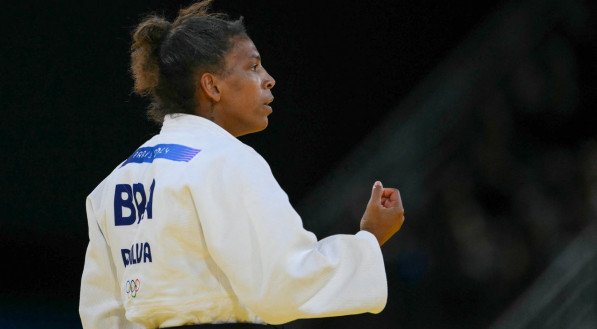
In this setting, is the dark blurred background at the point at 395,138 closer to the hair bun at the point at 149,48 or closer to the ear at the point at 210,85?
the hair bun at the point at 149,48

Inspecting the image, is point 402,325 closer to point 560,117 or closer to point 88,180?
point 560,117

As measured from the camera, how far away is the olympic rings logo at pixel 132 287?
69.1 inches

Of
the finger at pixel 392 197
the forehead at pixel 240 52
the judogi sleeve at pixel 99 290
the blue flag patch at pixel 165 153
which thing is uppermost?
the forehead at pixel 240 52

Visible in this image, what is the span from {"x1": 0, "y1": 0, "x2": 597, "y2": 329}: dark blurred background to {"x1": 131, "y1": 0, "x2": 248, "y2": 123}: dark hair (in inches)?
56.5

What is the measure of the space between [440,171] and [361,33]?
0.65 meters

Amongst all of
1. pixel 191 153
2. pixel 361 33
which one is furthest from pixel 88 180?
pixel 191 153

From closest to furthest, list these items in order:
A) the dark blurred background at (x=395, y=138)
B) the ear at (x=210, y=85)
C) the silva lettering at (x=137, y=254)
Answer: the silva lettering at (x=137, y=254), the ear at (x=210, y=85), the dark blurred background at (x=395, y=138)

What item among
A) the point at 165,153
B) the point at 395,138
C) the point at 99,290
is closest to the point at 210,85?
the point at 165,153

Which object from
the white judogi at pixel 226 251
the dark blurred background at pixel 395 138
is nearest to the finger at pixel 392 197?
the white judogi at pixel 226 251

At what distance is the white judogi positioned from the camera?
5.32 ft

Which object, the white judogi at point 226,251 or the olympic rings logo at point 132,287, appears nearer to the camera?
the white judogi at point 226,251

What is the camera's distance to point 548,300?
3268 millimetres

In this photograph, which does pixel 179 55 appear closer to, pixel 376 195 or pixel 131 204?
pixel 131 204

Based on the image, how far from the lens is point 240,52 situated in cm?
193
